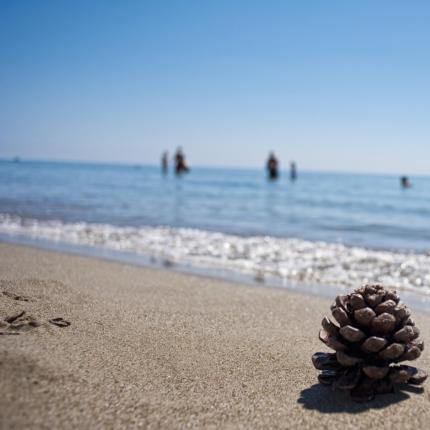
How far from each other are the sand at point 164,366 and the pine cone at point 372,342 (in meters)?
0.07

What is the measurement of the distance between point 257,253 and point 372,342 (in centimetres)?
519

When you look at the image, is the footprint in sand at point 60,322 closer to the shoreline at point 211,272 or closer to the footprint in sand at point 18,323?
the footprint in sand at point 18,323

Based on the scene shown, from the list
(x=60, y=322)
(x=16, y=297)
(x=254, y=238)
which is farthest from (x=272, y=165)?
(x=60, y=322)

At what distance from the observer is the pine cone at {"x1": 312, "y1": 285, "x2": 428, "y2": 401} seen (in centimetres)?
184

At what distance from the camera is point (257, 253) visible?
23.0ft

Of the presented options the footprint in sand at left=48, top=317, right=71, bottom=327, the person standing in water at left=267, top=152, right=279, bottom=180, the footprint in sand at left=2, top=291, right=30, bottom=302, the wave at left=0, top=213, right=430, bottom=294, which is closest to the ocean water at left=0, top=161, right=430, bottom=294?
the wave at left=0, top=213, right=430, bottom=294

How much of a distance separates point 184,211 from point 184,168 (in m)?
34.3

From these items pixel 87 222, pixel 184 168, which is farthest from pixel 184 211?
pixel 184 168

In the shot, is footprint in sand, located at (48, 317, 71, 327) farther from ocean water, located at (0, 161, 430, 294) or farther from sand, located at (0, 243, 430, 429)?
ocean water, located at (0, 161, 430, 294)

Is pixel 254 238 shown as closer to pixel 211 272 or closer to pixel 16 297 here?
pixel 211 272

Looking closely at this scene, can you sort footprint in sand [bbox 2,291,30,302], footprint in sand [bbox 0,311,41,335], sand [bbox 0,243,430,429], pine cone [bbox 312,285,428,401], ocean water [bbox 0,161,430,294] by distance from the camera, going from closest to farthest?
sand [bbox 0,243,430,429] → pine cone [bbox 312,285,428,401] → footprint in sand [bbox 0,311,41,335] → footprint in sand [bbox 2,291,30,302] → ocean water [bbox 0,161,430,294]

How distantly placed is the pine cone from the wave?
3.32 metres

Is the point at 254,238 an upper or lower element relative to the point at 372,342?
lower

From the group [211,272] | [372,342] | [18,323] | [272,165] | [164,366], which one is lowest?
[211,272]
